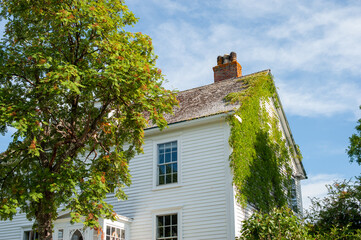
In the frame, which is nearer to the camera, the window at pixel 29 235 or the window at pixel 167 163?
the window at pixel 167 163

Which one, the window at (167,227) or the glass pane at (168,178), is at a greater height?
the glass pane at (168,178)

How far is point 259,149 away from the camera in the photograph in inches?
779

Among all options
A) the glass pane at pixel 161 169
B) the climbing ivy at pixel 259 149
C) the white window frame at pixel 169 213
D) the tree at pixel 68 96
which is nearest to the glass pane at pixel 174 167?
the glass pane at pixel 161 169

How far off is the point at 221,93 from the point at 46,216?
1013cm

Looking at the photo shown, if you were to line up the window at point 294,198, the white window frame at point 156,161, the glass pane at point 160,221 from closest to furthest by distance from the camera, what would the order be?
the glass pane at point 160,221 < the white window frame at point 156,161 < the window at point 294,198

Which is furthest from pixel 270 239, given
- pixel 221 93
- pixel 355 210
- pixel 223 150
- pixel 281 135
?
pixel 281 135

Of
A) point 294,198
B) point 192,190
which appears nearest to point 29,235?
point 192,190

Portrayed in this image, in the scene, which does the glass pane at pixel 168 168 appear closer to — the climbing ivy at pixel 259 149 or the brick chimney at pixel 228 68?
the climbing ivy at pixel 259 149

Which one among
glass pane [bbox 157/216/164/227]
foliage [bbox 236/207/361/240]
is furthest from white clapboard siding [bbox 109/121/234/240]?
foliage [bbox 236/207/361/240]

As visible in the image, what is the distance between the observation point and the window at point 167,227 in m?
17.4

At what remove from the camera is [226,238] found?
634 inches

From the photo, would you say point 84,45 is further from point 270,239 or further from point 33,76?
point 270,239

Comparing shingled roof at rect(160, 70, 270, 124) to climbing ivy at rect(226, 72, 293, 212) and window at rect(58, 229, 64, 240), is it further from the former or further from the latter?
window at rect(58, 229, 64, 240)

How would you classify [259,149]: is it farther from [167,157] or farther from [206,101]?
[167,157]
